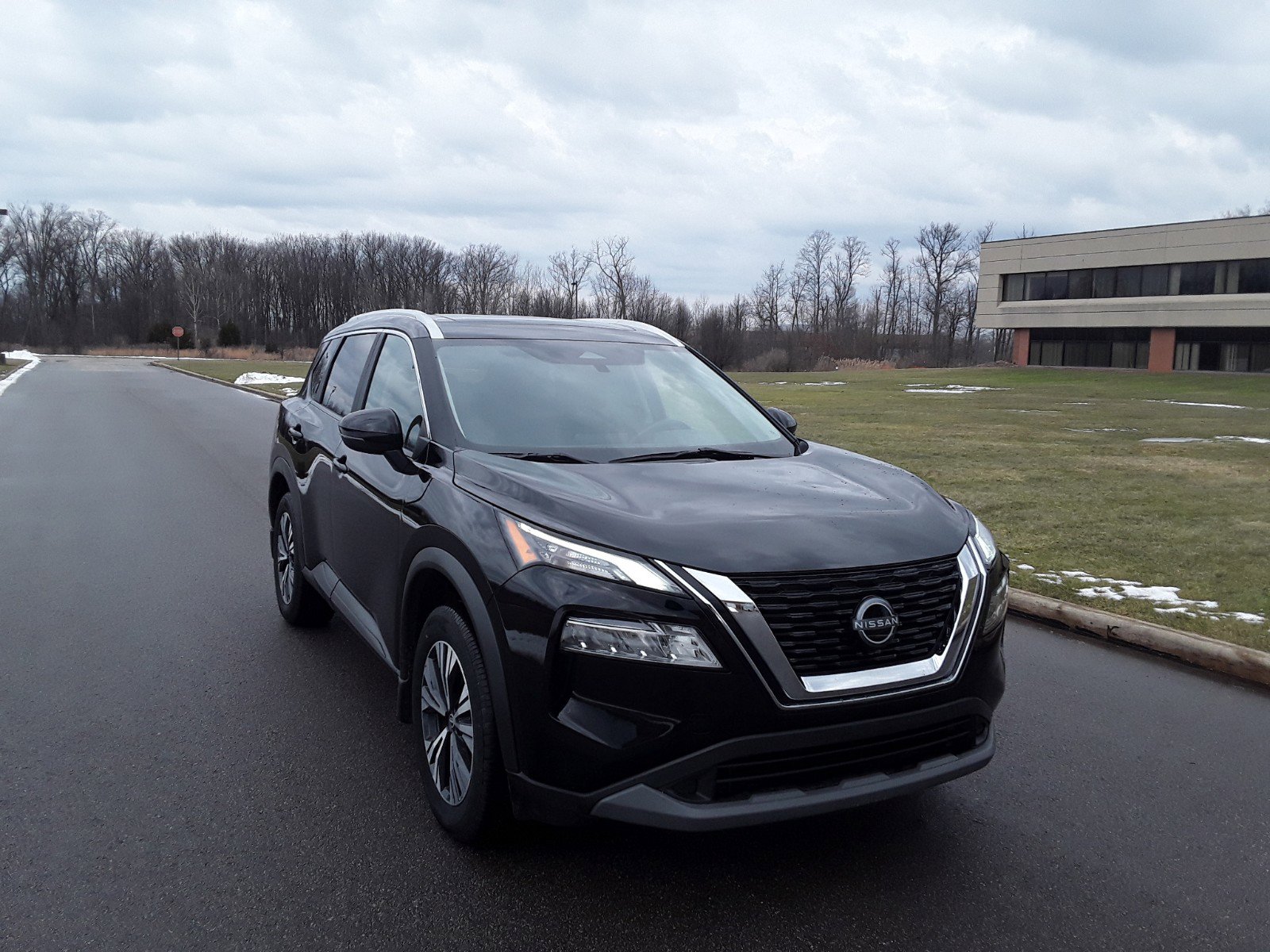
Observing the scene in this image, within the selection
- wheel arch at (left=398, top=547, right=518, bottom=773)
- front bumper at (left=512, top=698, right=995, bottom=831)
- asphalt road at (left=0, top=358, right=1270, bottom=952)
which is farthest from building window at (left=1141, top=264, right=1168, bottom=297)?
wheel arch at (left=398, top=547, right=518, bottom=773)

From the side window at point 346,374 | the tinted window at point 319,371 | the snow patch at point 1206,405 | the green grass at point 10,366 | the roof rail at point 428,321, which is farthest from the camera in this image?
the green grass at point 10,366

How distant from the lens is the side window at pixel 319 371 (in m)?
5.78

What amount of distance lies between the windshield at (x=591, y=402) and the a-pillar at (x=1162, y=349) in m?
58.1

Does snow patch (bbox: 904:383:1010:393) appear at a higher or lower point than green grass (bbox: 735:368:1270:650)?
lower

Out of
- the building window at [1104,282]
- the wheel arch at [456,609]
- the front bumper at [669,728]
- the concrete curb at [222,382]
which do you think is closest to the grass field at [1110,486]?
the front bumper at [669,728]

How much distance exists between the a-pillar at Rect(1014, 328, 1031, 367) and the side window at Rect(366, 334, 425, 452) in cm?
6490

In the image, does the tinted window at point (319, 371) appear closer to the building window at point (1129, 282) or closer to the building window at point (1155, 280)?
the building window at point (1155, 280)

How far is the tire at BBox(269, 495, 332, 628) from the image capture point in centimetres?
556

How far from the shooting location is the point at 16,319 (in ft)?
334

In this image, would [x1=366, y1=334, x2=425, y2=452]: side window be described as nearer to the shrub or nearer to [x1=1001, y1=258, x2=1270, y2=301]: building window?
[x1=1001, y1=258, x2=1270, y2=301]: building window

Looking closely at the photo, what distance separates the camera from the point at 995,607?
3244 millimetres

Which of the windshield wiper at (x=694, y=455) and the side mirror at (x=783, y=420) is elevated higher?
the side mirror at (x=783, y=420)

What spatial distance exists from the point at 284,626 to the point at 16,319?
4586 inches

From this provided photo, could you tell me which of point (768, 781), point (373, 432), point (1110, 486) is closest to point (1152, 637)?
point (768, 781)
